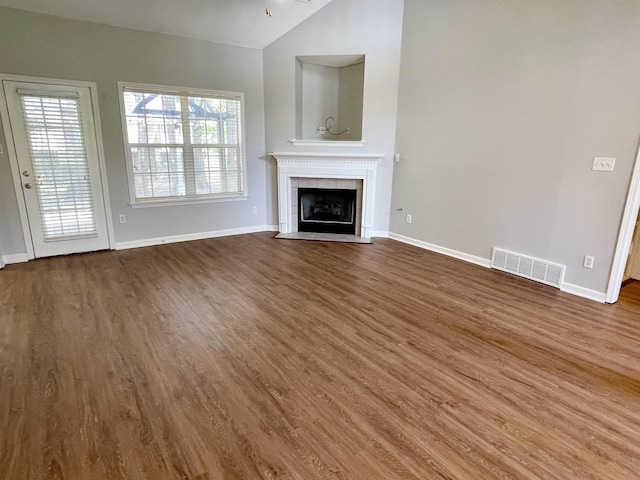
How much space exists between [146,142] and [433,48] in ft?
12.7

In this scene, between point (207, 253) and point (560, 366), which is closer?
point (560, 366)

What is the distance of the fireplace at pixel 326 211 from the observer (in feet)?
18.2

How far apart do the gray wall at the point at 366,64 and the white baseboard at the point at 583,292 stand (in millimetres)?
2540

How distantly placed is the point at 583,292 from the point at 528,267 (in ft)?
1.77

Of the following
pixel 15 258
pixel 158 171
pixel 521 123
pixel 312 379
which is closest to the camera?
pixel 312 379

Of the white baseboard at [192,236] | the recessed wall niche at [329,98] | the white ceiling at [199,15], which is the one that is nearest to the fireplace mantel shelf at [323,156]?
the recessed wall niche at [329,98]

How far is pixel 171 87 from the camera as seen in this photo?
4.62 metres

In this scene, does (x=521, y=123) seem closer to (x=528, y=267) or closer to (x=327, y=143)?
(x=528, y=267)

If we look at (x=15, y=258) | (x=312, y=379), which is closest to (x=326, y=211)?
(x=312, y=379)

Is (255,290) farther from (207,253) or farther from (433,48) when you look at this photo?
(433,48)

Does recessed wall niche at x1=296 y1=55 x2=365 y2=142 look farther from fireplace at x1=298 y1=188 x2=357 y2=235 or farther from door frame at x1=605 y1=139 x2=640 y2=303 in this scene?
door frame at x1=605 y1=139 x2=640 y2=303

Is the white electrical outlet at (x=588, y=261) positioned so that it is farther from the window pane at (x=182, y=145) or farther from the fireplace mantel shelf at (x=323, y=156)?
the window pane at (x=182, y=145)

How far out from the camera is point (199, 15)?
13.9 ft

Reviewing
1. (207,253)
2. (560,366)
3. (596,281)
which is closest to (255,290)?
(207,253)
